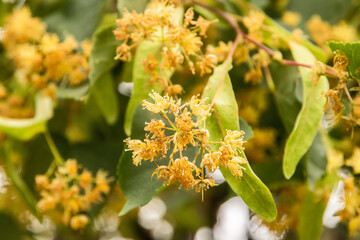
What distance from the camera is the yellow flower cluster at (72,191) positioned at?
759 millimetres

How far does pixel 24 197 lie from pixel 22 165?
295 mm

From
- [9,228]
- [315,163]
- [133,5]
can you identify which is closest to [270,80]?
[315,163]

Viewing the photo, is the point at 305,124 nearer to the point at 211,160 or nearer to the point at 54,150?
the point at 211,160

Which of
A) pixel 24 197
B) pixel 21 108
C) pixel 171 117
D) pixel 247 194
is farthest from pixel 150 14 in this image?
pixel 21 108

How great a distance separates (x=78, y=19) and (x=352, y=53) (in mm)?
660

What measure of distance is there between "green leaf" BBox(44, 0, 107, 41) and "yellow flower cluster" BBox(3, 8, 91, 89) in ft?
0.13

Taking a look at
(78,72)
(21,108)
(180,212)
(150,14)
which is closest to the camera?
(150,14)

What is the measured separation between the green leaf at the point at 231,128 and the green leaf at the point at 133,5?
0.23m

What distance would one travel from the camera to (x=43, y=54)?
2.93ft

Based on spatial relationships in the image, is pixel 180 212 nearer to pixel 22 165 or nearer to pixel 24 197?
pixel 22 165

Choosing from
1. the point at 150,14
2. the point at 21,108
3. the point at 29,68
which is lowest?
the point at 21,108

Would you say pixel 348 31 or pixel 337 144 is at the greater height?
pixel 348 31

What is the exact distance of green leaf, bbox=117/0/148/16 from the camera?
741mm

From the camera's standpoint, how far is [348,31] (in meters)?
0.98
